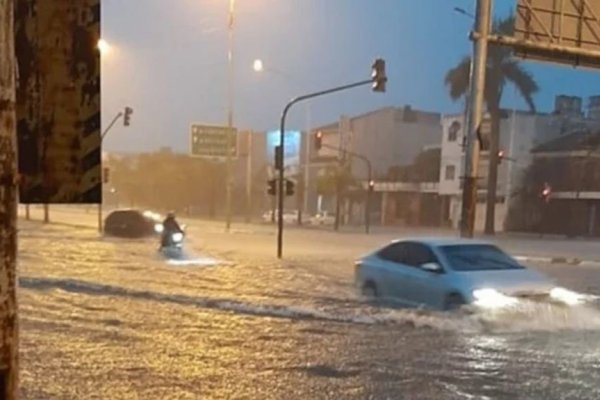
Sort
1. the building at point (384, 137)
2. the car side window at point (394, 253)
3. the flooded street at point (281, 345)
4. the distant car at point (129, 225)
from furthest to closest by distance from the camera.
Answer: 1. the building at point (384, 137)
2. the distant car at point (129, 225)
3. the car side window at point (394, 253)
4. the flooded street at point (281, 345)

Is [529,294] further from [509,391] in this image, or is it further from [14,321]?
[14,321]

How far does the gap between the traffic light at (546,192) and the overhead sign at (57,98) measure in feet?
200

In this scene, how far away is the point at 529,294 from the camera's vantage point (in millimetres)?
14461

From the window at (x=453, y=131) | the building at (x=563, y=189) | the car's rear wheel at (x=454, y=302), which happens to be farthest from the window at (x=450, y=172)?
the car's rear wheel at (x=454, y=302)

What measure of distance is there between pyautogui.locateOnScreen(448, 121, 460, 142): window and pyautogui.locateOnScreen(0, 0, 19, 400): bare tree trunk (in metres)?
74.7

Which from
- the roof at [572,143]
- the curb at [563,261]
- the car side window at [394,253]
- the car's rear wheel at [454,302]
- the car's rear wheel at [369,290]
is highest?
the roof at [572,143]

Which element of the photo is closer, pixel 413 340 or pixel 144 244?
pixel 413 340

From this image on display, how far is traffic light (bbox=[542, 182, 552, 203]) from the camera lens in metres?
62.2

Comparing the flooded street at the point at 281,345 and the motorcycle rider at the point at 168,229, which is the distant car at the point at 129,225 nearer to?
the motorcycle rider at the point at 168,229

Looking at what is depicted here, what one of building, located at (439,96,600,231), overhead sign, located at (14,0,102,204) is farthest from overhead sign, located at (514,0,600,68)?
building, located at (439,96,600,231)

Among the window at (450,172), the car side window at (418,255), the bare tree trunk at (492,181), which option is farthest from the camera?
the window at (450,172)

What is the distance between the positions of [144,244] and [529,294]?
27040mm

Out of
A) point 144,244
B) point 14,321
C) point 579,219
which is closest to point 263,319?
point 14,321

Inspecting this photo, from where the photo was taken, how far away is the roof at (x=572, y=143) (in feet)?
221
